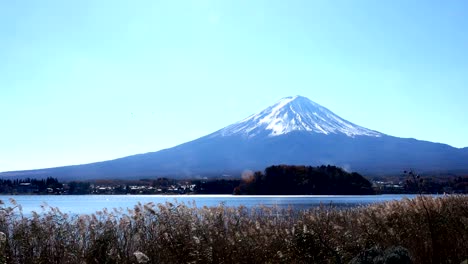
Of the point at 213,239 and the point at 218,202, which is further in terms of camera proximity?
the point at 218,202

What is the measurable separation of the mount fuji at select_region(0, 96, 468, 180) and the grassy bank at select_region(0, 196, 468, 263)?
389 ft

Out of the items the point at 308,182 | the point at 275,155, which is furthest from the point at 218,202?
the point at 275,155

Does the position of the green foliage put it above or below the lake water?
above

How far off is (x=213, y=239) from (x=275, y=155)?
164 metres

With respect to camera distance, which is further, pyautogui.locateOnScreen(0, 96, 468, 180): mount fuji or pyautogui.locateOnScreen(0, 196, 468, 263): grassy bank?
pyautogui.locateOnScreen(0, 96, 468, 180): mount fuji

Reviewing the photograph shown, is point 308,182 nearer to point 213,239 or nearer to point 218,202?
point 218,202

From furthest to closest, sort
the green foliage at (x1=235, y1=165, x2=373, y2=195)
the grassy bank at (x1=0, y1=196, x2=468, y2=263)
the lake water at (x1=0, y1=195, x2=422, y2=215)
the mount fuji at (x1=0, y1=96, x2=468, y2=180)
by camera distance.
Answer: the mount fuji at (x1=0, y1=96, x2=468, y2=180) → the green foliage at (x1=235, y1=165, x2=373, y2=195) → the lake water at (x1=0, y1=195, x2=422, y2=215) → the grassy bank at (x1=0, y1=196, x2=468, y2=263)

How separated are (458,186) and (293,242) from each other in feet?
188

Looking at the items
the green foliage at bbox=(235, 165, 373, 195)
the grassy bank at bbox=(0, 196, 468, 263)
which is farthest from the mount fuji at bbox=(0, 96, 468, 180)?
the grassy bank at bbox=(0, 196, 468, 263)

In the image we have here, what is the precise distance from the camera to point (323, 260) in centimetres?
836

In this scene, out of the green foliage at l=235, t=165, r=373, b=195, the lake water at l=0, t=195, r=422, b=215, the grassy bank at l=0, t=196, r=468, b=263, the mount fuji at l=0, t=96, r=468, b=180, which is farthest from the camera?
the mount fuji at l=0, t=96, r=468, b=180

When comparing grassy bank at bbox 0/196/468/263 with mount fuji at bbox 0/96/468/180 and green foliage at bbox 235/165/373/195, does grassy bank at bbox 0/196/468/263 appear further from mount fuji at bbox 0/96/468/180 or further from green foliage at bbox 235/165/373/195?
mount fuji at bbox 0/96/468/180

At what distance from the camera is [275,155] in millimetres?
172000

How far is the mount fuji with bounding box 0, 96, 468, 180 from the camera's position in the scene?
139875 millimetres
